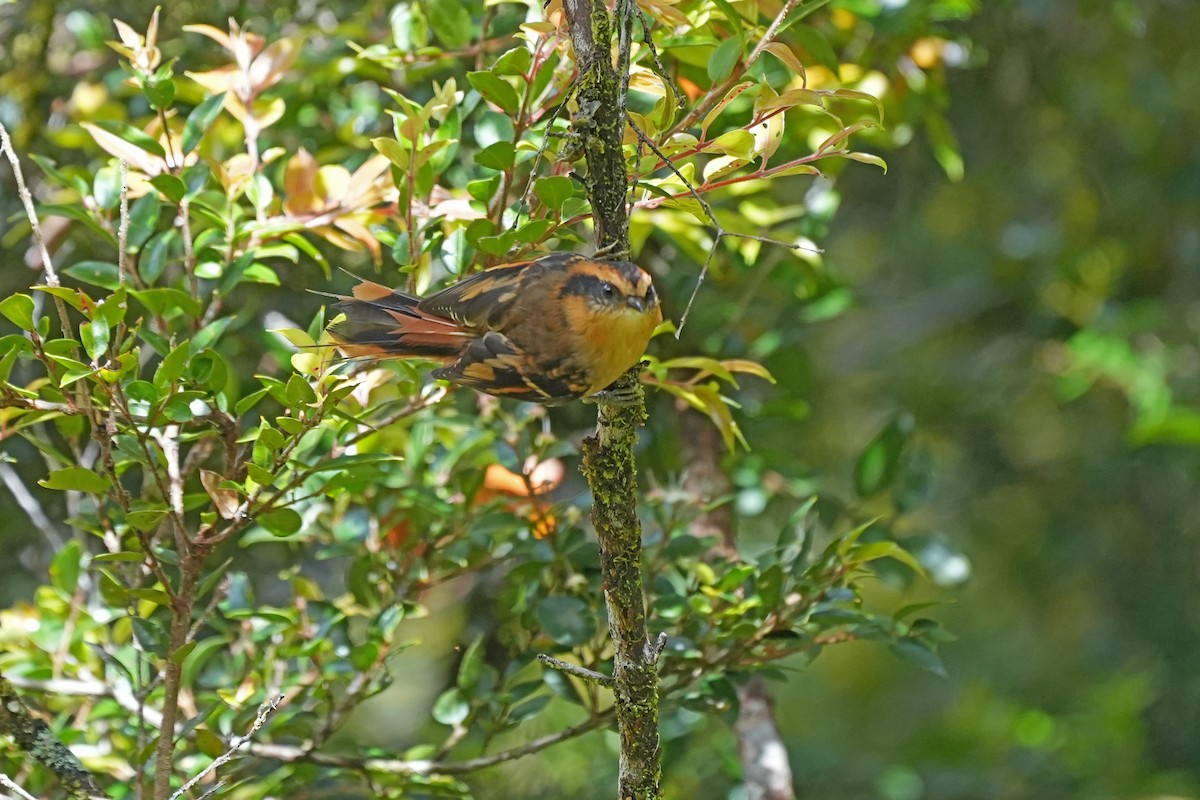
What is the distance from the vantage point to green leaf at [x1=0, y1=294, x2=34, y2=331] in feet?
5.14

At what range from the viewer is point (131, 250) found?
1.93m

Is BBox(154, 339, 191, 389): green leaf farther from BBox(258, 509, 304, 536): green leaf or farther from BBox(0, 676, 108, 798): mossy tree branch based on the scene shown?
BBox(0, 676, 108, 798): mossy tree branch

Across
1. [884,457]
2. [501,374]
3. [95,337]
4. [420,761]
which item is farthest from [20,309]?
[884,457]

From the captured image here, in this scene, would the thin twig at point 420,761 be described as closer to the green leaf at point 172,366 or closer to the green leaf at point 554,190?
the green leaf at point 172,366

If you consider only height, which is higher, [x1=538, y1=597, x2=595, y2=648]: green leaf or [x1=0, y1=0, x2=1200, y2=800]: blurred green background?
[x1=538, y1=597, x2=595, y2=648]: green leaf

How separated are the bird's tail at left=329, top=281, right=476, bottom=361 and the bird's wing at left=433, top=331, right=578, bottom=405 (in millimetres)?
34

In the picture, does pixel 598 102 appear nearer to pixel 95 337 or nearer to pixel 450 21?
pixel 95 337

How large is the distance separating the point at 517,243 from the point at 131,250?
0.64 metres

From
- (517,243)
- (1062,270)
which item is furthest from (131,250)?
(1062,270)

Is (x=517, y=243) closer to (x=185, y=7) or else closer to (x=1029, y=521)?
(x=185, y=7)

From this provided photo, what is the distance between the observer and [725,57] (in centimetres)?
169

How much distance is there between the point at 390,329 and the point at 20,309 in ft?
1.57

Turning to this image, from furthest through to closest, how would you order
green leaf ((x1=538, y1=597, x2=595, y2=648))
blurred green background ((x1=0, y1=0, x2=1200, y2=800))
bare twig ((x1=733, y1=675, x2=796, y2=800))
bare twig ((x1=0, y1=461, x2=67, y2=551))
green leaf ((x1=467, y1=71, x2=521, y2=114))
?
blurred green background ((x1=0, y1=0, x2=1200, y2=800))
bare twig ((x1=0, y1=461, x2=67, y2=551))
bare twig ((x1=733, y1=675, x2=796, y2=800))
green leaf ((x1=538, y1=597, x2=595, y2=648))
green leaf ((x1=467, y1=71, x2=521, y2=114))

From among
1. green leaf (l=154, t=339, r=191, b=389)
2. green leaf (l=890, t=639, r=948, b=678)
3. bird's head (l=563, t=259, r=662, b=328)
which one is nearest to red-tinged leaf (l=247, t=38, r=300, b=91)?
green leaf (l=154, t=339, r=191, b=389)
